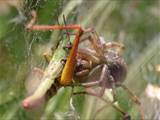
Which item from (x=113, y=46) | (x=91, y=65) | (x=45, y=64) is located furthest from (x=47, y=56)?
(x=113, y=46)

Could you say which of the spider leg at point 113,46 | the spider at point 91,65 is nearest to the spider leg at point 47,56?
the spider at point 91,65

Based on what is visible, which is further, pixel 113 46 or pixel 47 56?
pixel 113 46

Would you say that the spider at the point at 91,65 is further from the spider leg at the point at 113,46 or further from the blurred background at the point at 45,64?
the blurred background at the point at 45,64

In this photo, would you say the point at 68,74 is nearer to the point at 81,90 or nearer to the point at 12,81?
the point at 81,90

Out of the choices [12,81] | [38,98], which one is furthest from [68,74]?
[12,81]

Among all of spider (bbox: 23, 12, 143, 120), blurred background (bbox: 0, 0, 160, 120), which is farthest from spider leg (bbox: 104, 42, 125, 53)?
blurred background (bbox: 0, 0, 160, 120)

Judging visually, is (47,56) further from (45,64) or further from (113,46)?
(113,46)

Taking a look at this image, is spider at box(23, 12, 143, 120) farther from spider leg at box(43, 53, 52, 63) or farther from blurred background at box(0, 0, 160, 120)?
blurred background at box(0, 0, 160, 120)

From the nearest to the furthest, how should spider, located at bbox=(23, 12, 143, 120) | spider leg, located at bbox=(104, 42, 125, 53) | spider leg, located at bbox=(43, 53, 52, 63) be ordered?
spider, located at bbox=(23, 12, 143, 120), spider leg, located at bbox=(43, 53, 52, 63), spider leg, located at bbox=(104, 42, 125, 53)
